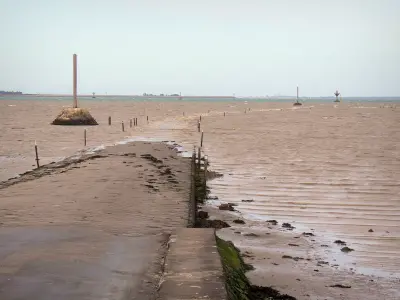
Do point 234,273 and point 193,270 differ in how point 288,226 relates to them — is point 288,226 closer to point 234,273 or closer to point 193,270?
point 234,273

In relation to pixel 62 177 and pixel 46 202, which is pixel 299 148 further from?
pixel 46 202

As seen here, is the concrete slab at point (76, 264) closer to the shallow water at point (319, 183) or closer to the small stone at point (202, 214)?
the small stone at point (202, 214)

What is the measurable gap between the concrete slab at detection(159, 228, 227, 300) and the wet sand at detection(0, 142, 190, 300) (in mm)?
223

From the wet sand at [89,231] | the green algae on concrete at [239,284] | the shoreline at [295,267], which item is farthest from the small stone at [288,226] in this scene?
the green algae on concrete at [239,284]

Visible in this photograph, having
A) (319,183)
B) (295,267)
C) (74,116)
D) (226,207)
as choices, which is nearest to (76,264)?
(295,267)

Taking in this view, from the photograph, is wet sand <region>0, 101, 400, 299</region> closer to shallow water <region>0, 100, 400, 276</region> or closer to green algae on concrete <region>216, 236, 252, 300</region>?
shallow water <region>0, 100, 400, 276</region>

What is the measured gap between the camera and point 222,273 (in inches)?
207

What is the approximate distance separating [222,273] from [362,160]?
18.2 m

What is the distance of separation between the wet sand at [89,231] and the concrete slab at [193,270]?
22 centimetres

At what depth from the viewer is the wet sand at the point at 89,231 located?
521cm

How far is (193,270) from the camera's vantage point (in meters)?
5.30

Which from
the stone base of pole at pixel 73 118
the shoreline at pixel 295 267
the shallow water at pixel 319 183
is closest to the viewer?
the shoreline at pixel 295 267

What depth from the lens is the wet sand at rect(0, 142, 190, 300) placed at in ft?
17.1

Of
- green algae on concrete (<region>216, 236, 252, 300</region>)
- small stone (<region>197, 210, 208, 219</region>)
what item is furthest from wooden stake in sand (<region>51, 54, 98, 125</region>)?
green algae on concrete (<region>216, 236, 252, 300</region>)
